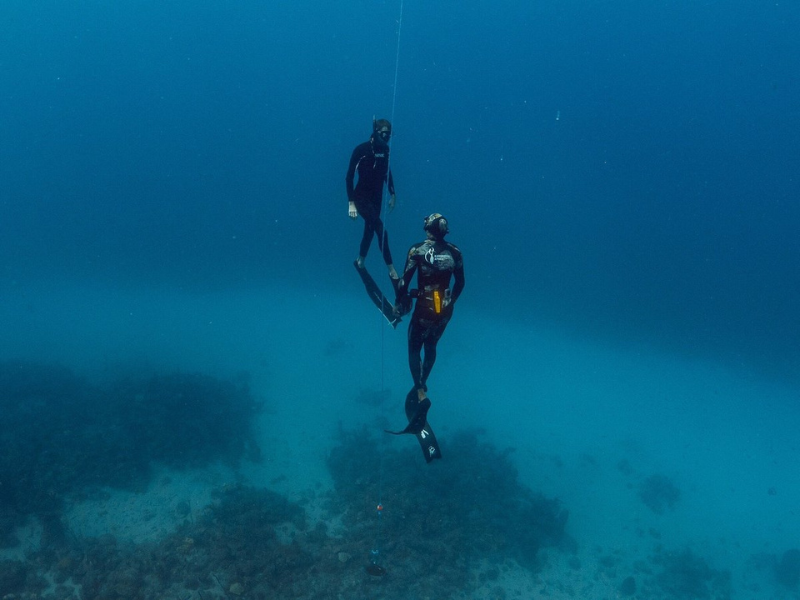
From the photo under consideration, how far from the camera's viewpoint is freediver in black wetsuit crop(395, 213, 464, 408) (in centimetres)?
582

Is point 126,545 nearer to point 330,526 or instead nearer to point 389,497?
point 330,526

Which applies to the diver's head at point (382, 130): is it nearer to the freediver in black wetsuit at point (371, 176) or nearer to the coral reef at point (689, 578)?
the freediver in black wetsuit at point (371, 176)

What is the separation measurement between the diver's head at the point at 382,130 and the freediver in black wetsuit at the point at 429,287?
182 centimetres

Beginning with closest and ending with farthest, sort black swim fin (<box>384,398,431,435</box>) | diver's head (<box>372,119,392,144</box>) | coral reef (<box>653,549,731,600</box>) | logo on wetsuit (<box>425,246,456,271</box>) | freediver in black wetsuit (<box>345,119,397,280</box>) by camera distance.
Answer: logo on wetsuit (<box>425,246,456,271</box>) → black swim fin (<box>384,398,431,435</box>) → diver's head (<box>372,119,392,144</box>) → freediver in black wetsuit (<box>345,119,397,280</box>) → coral reef (<box>653,549,731,600</box>)

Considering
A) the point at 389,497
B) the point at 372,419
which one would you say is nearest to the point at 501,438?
the point at 372,419

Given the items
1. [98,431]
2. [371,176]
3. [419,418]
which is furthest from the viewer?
[98,431]

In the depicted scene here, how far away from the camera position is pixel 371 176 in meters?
7.36

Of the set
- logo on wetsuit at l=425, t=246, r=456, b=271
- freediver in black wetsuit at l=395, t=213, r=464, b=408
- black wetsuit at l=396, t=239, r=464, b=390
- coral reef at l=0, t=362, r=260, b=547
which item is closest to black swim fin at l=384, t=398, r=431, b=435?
freediver in black wetsuit at l=395, t=213, r=464, b=408

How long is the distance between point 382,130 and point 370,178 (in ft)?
2.71

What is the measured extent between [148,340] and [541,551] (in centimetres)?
1947

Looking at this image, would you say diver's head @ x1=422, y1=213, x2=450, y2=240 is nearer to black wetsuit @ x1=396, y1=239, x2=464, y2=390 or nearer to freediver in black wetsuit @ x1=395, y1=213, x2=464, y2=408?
freediver in black wetsuit @ x1=395, y1=213, x2=464, y2=408

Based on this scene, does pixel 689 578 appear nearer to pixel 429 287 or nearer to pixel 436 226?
pixel 429 287

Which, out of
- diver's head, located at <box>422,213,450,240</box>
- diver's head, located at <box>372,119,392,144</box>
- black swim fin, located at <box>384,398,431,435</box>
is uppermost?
diver's head, located at <box>372,119,392,144</box>

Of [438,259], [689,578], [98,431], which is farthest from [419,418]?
[689,578]
